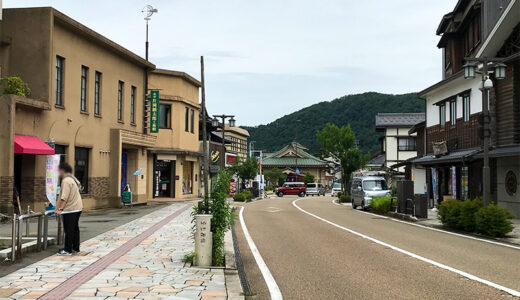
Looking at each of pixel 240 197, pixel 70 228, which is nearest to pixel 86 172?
pixel 70 228

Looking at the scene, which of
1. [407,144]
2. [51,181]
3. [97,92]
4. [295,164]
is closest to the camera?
[51,181]

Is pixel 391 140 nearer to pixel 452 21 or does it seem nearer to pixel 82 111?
pixel 452 21

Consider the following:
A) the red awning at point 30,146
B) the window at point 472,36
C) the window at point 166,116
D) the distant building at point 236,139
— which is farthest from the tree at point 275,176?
the red awning at point 30,146

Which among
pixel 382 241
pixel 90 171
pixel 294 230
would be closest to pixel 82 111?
pixel 90 171

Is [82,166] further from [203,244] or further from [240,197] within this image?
[240,197]

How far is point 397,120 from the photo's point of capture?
5878 cm

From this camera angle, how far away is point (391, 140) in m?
58.9

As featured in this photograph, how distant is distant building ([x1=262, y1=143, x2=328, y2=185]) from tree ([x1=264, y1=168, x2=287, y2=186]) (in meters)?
3.43

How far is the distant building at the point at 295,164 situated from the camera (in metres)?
88.8

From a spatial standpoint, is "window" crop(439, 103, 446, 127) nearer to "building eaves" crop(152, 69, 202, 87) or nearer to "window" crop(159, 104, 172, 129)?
"building eaves" crop(152, 69, 202, 87)

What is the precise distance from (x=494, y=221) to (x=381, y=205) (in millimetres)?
11135

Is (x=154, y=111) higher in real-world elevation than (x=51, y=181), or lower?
higher

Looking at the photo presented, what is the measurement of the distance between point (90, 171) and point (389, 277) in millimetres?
20192

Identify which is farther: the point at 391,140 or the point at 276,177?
the point at 276,177
